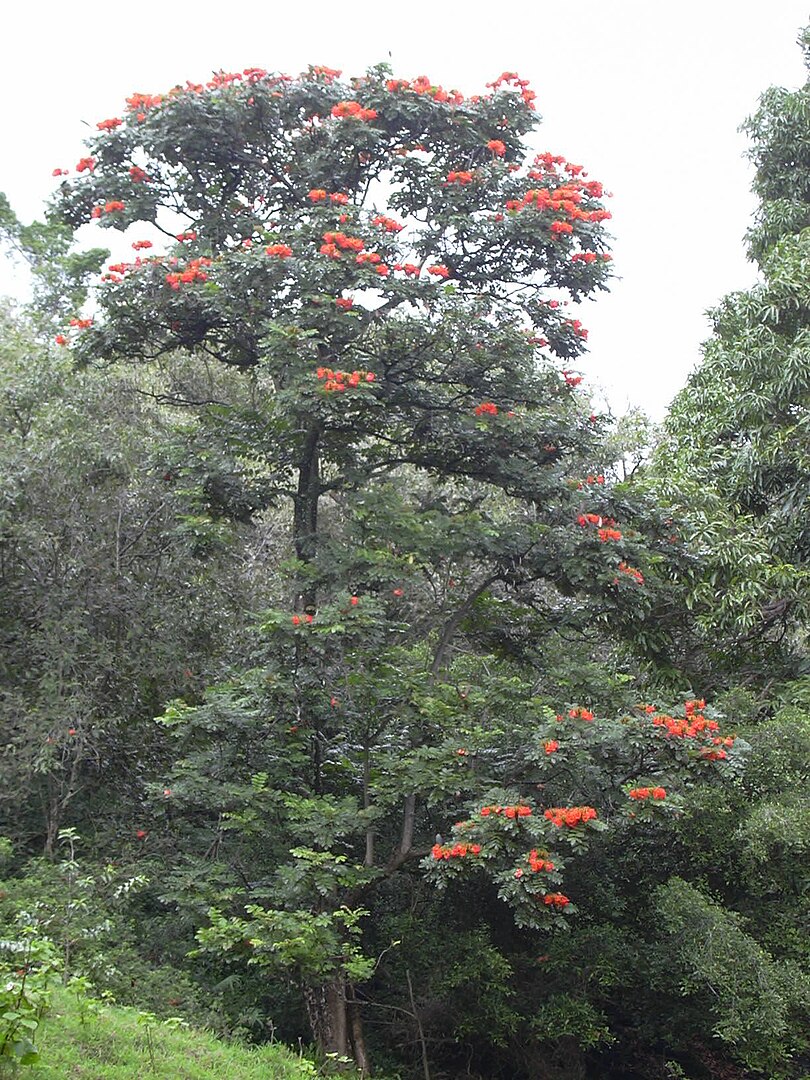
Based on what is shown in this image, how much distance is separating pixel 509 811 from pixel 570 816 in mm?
322

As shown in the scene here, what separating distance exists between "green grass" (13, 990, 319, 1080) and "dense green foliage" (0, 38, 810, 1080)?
630 millimetres

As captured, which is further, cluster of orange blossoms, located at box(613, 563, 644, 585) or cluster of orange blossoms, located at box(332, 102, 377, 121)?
cluster of orange blossoms, located at box(332, 102, 377, 121)

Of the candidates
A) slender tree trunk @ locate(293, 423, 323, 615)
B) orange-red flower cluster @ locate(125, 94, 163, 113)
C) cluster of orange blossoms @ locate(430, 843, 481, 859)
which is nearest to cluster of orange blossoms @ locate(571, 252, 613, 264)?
slender tree trunk @ locate(293, 423, 323, 615)

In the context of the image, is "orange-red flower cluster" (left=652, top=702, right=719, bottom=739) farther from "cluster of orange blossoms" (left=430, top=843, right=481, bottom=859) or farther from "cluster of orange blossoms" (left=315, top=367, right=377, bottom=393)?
"cluster of orange blossoms" (left=315, top=367, right=377, bottom=393)

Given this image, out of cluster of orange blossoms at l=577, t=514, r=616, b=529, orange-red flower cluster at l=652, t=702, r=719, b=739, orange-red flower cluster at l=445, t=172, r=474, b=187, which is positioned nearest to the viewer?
orange-red flower cluster at l=652, t=702, r=719, b=739

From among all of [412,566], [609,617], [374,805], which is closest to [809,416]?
[609,617]

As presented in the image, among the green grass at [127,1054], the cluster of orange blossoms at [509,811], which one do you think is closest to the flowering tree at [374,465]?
the cluster of orange blossoms at [509,811]

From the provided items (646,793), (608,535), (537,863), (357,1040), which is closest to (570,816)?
(537,863)

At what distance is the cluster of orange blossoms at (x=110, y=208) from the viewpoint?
7.60 meters

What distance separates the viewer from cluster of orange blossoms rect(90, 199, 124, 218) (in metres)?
7.60

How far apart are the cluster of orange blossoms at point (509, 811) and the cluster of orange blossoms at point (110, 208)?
196 inches

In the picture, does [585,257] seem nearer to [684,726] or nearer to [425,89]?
[425,89]

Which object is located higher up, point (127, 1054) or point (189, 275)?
point (189, 275)

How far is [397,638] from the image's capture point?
289 inches
